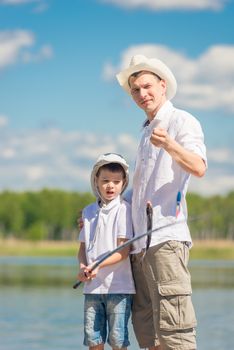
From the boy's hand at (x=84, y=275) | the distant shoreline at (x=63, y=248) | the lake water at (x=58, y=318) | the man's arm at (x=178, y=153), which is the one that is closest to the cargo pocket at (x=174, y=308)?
the boy's hand at (x=84, y=275)

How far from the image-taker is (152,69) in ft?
14.4

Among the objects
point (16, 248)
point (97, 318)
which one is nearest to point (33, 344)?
point (97, 318)

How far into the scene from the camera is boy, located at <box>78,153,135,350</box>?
4.54 metres

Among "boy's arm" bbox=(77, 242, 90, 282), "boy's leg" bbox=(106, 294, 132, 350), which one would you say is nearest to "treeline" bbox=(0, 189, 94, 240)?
"boy's arm" bbox=(77, 242, 90, 282)

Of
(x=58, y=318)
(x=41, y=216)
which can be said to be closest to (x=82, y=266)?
(x=58, y=318)

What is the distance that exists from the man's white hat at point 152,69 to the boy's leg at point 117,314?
0.98 meters

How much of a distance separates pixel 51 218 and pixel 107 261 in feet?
223

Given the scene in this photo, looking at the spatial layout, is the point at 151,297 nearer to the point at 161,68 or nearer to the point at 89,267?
the point at 89,267

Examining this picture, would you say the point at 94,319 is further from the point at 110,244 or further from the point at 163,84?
the point at 163,84

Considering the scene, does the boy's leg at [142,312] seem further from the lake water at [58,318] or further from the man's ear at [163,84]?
the lake water at [58,318]

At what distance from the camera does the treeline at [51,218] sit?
2808 inches

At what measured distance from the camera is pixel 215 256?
5603cm

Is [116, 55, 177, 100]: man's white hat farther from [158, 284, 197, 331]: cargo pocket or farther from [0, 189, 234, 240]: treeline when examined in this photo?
[0, 189, 234, 240]: treeline

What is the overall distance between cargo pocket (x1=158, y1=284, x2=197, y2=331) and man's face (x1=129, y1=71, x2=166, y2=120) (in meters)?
0.81
